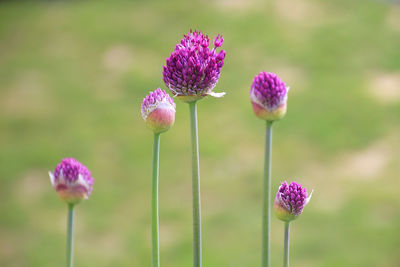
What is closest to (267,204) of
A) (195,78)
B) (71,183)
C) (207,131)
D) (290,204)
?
(290,204)

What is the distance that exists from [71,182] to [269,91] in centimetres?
36

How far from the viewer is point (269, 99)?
3.28 ft

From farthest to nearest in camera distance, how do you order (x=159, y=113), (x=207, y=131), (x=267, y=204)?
1. (x=207, y=131)
2. (x=159, y=113)
3. (x=267, y=204)

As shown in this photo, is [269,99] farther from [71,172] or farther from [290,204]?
[71,172]

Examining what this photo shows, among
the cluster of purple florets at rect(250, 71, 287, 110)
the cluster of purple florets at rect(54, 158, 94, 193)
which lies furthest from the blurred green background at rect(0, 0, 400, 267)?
the cluster of purple florets at rect(250, 71, 287, 110)

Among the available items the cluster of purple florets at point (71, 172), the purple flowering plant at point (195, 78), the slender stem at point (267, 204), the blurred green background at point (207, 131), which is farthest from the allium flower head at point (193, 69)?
the blurred green background at point (207, 131)

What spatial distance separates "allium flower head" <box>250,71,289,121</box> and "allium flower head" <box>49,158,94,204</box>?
0.32 meters

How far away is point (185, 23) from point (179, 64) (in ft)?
25.7

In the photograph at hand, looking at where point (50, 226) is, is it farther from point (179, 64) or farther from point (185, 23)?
point (179, 64)

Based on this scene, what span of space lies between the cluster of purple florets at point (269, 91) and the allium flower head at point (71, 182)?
12.9 inches

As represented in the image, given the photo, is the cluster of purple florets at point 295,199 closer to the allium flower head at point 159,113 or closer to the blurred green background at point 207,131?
the allium flower head at point 159,113

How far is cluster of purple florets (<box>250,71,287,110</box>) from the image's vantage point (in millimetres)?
999

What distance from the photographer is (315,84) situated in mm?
7176

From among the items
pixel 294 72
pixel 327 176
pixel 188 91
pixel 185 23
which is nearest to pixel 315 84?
pixel 294 72
